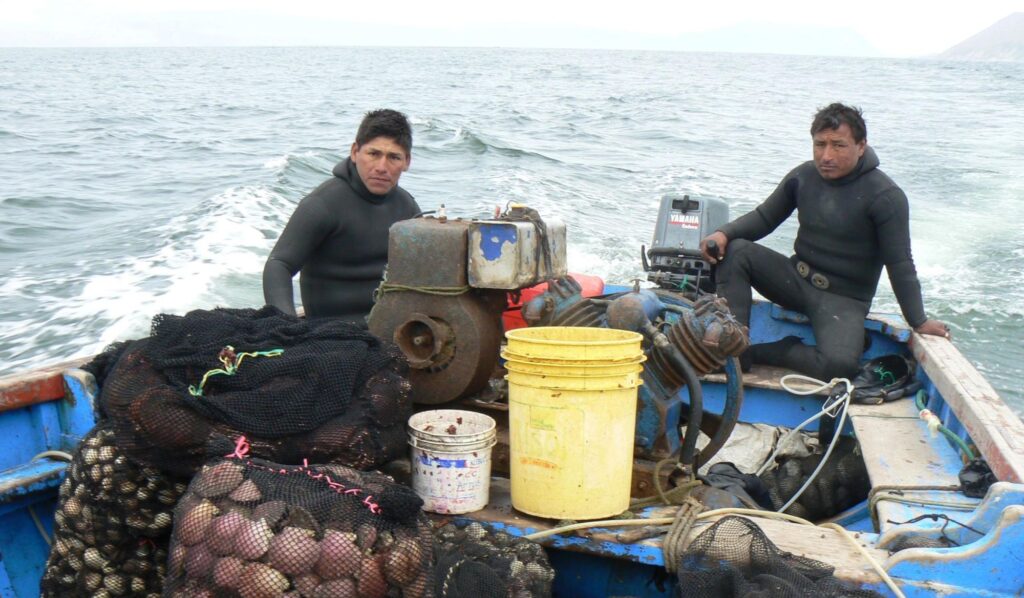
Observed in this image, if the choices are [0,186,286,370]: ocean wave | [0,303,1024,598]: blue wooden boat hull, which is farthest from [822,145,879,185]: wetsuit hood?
[0,186,286,370]: ocean wave

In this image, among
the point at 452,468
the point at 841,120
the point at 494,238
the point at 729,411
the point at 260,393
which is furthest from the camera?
the point at 841,120

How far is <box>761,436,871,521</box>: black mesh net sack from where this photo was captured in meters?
4.27

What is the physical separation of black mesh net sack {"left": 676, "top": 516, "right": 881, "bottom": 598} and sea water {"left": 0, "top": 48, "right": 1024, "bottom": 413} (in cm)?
665

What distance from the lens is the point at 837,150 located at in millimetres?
5125

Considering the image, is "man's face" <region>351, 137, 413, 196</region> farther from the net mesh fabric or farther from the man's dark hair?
the net mesh fabric

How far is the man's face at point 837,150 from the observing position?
509 cm

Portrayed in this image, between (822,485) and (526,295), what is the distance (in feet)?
5.07

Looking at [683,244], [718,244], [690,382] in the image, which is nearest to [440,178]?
[683,244]

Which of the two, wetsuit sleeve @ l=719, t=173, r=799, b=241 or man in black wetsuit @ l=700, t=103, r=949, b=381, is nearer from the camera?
man in black wetsuit @ l=700, t=103, r=949, b=381

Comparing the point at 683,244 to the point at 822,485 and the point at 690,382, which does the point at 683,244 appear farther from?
the point at 690,382

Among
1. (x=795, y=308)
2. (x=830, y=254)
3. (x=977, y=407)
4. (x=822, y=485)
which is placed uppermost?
(x=830, y=254)

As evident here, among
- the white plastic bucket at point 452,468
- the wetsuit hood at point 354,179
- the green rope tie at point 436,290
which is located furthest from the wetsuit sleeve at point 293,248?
the white plastic bucket at point 452,468

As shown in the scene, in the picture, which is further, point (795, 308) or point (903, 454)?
→ point (795, 308)

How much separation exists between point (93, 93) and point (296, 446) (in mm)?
32711
